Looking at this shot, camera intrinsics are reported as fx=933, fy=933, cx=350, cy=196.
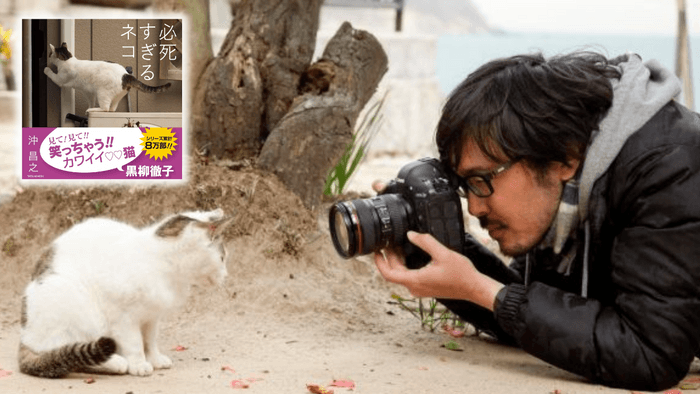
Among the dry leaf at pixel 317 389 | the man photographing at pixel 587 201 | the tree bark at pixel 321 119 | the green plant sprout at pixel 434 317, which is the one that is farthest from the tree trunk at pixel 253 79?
the dry leaf at pixel 317 389

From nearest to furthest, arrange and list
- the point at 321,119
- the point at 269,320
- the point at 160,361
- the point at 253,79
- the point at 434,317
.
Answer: the point at 160,361 < the point at 269,320 < the point at 434,317 < the point at 321,119 < the point at 253,79

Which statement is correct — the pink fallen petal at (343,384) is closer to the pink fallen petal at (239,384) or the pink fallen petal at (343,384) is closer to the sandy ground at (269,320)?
the sandy ground at (269,320)

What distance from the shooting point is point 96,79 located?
3.38m

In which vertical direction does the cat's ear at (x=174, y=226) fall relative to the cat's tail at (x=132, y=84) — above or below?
below

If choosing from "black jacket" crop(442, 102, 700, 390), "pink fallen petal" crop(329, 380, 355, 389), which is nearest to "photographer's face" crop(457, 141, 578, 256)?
"black jacket" crop(442, 102, 700, 390)

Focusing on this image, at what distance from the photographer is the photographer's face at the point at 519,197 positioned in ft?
7.72

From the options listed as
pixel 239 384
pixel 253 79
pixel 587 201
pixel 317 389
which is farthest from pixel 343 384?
pixel 253 79

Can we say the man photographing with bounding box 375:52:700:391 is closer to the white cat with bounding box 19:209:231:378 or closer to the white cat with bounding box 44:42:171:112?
the white cat with bounding box 19:209:231:378

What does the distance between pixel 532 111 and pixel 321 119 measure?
1495 millimetres

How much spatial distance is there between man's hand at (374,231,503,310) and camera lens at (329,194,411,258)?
6 centimetres

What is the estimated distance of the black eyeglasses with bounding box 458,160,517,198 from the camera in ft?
7.68

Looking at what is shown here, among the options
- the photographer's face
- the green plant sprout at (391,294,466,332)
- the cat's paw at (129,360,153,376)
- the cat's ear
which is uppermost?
the photographer's face

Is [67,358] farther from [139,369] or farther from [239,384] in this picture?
[239,384]

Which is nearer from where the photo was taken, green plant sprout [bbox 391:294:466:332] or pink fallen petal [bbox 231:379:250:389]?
pink fallen petal [bbox 231:379:250:389]
